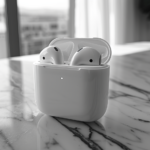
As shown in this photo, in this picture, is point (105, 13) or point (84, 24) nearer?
point (84, 24)

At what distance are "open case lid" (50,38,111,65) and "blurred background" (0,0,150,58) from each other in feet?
6.60

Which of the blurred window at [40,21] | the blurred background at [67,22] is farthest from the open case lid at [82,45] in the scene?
the blurred window at [40,21]

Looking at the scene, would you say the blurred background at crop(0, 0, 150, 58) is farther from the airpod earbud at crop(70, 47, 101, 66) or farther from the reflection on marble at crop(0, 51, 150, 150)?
the airpod earbud at crop(70, 47, 101, 66)

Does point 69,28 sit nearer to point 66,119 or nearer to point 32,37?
point 32,37

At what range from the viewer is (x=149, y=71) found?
0.86 m

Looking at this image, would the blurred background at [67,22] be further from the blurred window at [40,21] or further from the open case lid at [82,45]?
the open case lid at [82,45]

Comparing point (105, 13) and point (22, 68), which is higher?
point (105, 13)

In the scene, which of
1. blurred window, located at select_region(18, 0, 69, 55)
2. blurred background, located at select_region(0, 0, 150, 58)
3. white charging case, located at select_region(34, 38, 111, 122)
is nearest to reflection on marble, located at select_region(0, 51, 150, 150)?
white charging case, located at select_region(34, 38, 111, 122)

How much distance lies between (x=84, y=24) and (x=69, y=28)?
235 millimetres

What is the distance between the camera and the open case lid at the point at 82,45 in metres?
0.41

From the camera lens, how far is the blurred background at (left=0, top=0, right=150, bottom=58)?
2955mm

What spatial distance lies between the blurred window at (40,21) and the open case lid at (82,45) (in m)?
2.70

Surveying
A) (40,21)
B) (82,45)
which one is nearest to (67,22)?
(40,21)

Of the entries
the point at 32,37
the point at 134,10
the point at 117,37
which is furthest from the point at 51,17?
the point at 134,10
